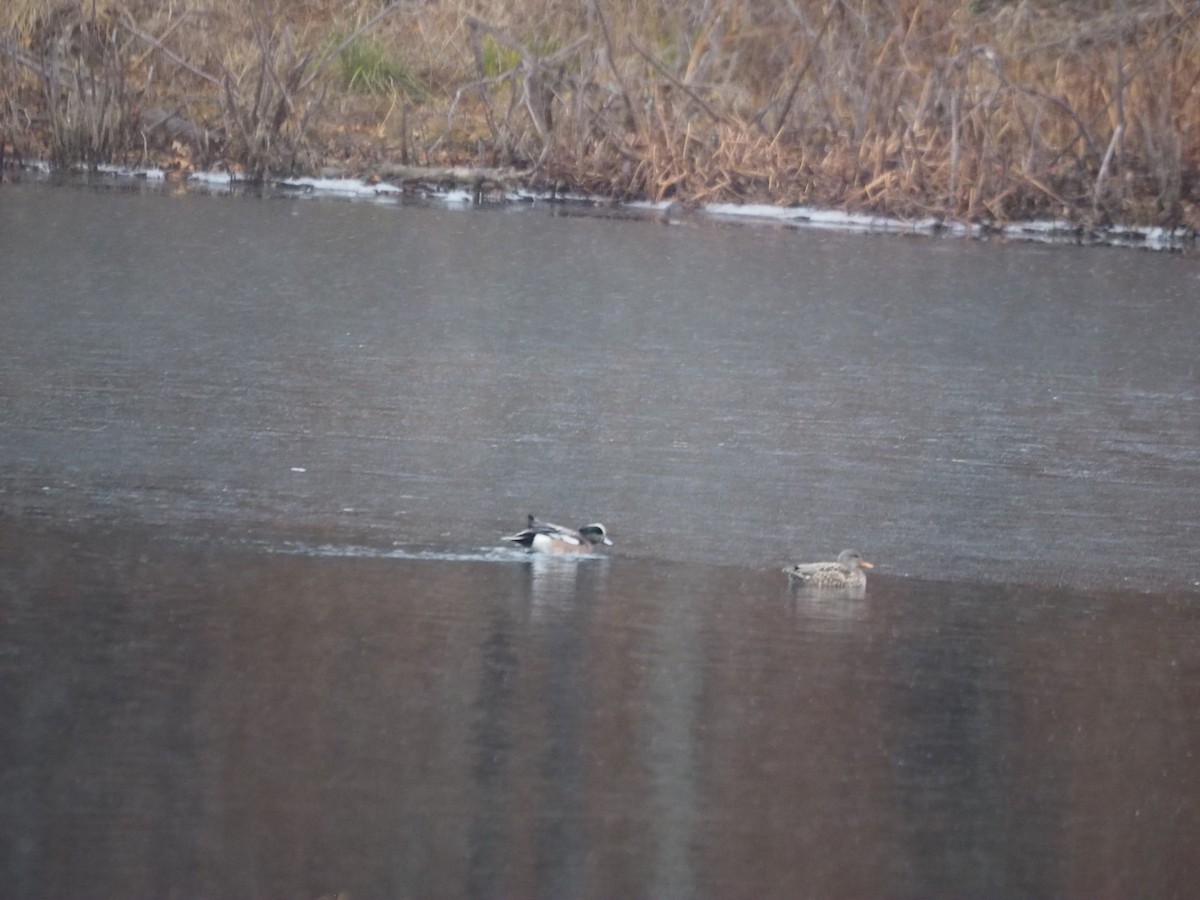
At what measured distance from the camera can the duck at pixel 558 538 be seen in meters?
7.28

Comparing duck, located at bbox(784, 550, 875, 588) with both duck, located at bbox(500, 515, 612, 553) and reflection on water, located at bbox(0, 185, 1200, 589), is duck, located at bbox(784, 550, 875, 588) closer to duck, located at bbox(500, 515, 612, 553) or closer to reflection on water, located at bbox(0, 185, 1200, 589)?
reflection on water, located at bbox(0, 185, 1200, 589)

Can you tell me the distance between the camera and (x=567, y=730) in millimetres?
5426

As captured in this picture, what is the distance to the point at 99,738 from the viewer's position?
5.11m

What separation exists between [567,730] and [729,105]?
17.5 m

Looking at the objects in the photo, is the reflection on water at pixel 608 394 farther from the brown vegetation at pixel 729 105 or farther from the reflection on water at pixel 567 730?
the brown vegetation at pixel 729 105

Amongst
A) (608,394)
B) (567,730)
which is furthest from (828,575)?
(608,394)

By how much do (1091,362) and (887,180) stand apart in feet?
26.7

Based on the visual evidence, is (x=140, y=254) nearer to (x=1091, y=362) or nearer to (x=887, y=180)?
(x=1091, y=362)

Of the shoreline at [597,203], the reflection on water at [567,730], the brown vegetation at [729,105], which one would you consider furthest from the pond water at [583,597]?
the brown vegetation at [729,105]

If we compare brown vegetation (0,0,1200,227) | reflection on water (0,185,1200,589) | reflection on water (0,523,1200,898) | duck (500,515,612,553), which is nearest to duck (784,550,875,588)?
reflection on water (0,523,1200,898)

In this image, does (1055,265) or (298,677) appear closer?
(298,677)

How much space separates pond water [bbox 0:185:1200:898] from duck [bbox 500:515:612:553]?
10 cm

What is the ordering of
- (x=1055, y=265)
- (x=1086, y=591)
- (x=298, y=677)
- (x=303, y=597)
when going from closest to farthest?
(x=298, y=677) → (x=303, y=597) → (x=1086, y=591) → (x=1055, y=265)

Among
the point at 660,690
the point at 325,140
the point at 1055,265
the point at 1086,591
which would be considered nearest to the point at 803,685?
the point at 660,690
